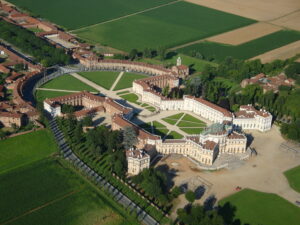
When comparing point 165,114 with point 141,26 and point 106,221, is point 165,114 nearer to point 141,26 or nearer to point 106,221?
point 106,221

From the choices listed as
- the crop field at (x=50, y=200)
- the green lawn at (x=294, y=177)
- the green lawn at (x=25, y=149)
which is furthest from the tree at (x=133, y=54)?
the green lawn at (x=294, y=177)

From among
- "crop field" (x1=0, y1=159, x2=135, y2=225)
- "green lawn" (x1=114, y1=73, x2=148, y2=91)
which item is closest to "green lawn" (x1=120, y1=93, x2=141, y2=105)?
"green lawn" (x1=114, y1=73, x2=148, y2=91)

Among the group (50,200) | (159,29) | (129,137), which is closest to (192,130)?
(129,137)

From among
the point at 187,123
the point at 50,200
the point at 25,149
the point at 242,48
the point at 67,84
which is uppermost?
the point at 242,48

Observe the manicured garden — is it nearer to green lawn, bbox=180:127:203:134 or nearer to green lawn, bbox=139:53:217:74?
green lawn, bbox=180:127:203:134

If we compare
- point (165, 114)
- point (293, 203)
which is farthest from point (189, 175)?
point (165, 114)

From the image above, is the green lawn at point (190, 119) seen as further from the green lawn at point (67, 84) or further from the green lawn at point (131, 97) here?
the green lawn at point (67, 84)

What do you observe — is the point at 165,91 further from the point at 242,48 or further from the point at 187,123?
the point at 242,48
